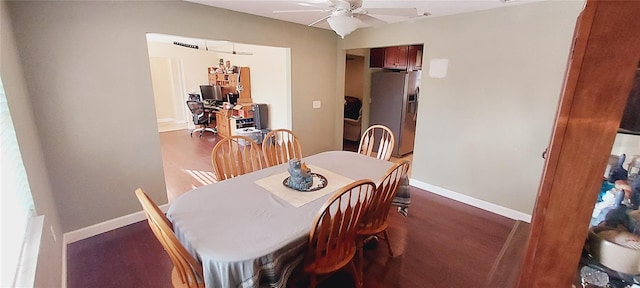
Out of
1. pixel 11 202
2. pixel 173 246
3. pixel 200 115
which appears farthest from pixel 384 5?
pixel 200 115

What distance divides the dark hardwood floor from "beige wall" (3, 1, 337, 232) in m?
0.38

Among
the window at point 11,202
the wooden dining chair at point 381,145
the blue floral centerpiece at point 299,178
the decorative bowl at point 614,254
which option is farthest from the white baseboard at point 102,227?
the decorative bowl at point 614,254

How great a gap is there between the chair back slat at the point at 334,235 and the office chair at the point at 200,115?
5652 mm

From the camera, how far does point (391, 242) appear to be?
2.36 m

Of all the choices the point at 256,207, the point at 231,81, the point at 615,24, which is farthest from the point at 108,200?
the point at 231,81

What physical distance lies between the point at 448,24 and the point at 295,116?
2.20 m

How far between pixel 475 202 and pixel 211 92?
20.2 ft

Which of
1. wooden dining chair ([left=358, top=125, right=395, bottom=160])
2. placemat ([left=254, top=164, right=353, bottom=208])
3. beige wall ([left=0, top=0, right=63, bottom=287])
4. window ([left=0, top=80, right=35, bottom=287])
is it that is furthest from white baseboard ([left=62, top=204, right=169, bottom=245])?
wooden dining chair ([left=358, top=125, right=395, bottom=160])

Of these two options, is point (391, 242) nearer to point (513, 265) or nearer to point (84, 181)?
point (513, 265)

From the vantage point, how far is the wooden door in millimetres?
551

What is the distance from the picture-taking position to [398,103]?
454cm

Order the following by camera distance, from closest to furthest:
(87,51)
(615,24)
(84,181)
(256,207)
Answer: (615,24), (256,207), (87,51), (84,181)

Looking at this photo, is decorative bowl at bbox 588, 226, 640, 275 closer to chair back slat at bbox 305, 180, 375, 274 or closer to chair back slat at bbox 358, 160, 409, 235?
chair back slat at bbox 305, 180, 375, 274

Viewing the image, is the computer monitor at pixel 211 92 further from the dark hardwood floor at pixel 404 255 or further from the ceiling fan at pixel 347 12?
the ceiling fan at pixel 347 12
